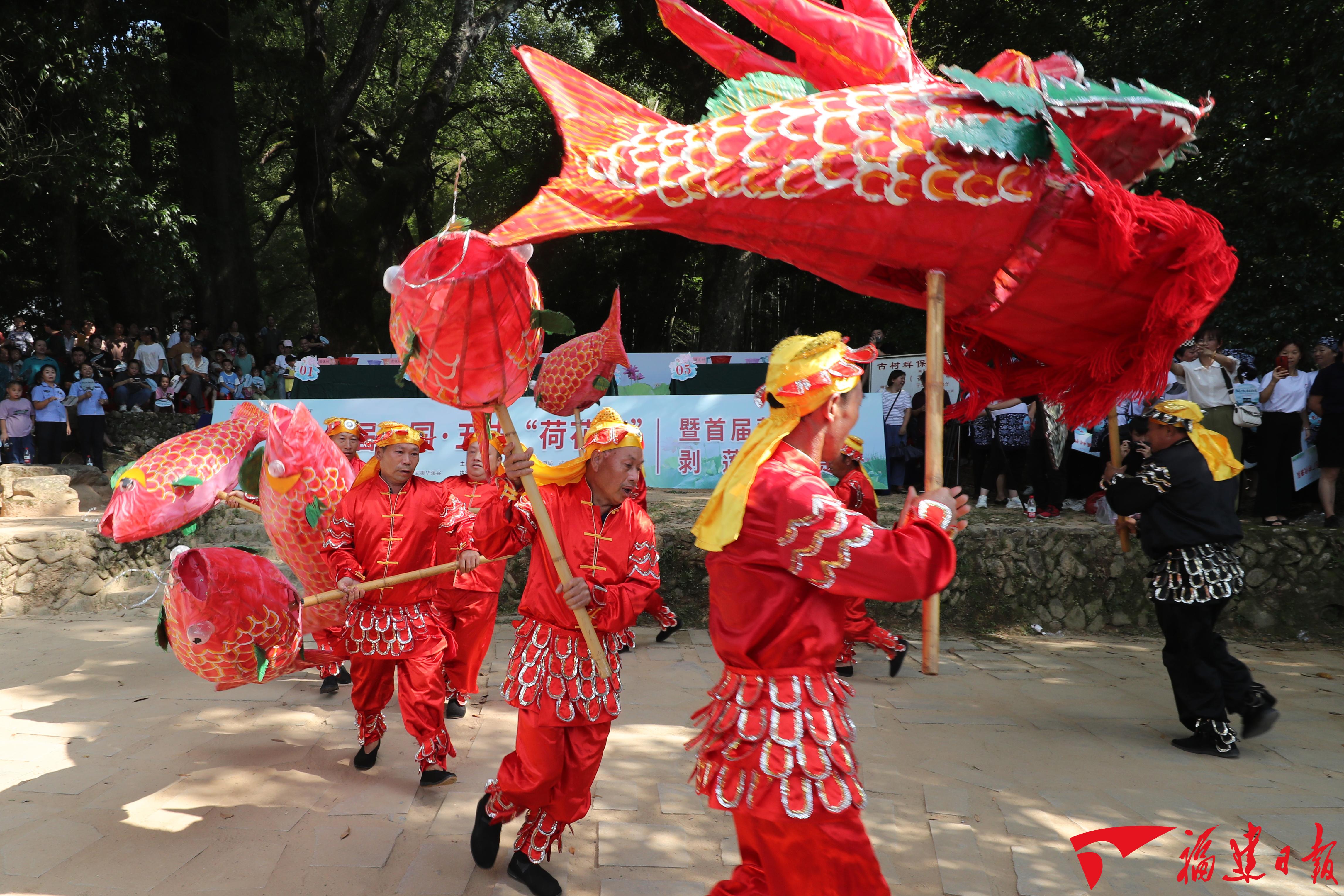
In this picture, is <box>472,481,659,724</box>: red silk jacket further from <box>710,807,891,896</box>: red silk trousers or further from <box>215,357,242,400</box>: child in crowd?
<box>215,357,242,400</box>: child in crowd

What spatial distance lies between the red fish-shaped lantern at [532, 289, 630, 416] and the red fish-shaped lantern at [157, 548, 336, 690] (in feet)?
4.93

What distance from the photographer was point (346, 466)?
4188 millimetres

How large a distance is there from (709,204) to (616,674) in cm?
182

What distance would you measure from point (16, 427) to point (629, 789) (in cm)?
968

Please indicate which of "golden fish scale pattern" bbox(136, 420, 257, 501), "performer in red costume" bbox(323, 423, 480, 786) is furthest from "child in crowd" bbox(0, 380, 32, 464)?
"golden fish scale pattern" bbox(136, 420, 257, 501)

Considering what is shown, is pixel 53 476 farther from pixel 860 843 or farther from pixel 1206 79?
pixel 1206 79

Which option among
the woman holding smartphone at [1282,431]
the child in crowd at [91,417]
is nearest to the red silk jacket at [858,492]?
the woman holding smartphone at [1282,431]

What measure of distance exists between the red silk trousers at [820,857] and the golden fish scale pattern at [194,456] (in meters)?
2.46

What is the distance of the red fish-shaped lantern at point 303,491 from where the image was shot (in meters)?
3.68

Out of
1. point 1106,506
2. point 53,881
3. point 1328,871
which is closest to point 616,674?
point 53,881

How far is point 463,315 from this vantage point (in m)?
2.61

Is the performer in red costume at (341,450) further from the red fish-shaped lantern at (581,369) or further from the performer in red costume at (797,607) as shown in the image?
the performer in red costume at (797,607)

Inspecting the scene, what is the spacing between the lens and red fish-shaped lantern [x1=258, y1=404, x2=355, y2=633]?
3.68 meters

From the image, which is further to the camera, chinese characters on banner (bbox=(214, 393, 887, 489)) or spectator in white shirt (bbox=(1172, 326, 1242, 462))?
chinese characters on banner (bbox=(214, 393, 887, 489))
